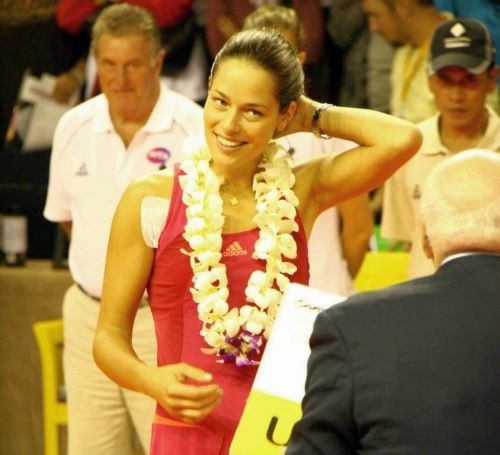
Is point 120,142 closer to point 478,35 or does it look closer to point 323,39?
point 478,35

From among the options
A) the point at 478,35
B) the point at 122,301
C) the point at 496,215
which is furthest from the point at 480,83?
the point at 496,215

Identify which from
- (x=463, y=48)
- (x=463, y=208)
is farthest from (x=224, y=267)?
(x=463, y=48)

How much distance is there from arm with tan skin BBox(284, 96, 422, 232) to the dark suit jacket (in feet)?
2.86

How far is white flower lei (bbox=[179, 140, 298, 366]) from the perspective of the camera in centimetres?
287

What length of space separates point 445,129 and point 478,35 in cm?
37

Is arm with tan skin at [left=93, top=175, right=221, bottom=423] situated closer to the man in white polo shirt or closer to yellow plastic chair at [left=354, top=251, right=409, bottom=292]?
the man in white polo shirt

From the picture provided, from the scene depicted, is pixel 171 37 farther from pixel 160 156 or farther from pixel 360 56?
pixel 160 156

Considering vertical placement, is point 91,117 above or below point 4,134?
above

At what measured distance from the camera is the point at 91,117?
15.1 feet

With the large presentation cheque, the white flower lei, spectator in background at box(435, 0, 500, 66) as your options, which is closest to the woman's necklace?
the white flower lei

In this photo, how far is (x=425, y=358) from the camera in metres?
2.12

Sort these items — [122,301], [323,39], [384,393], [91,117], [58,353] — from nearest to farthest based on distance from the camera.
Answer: [384,393] → [122,301] → [91,117] → [58,353] → [323,39]

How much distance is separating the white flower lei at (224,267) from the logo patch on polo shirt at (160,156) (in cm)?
152

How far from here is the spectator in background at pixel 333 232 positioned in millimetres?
4410
